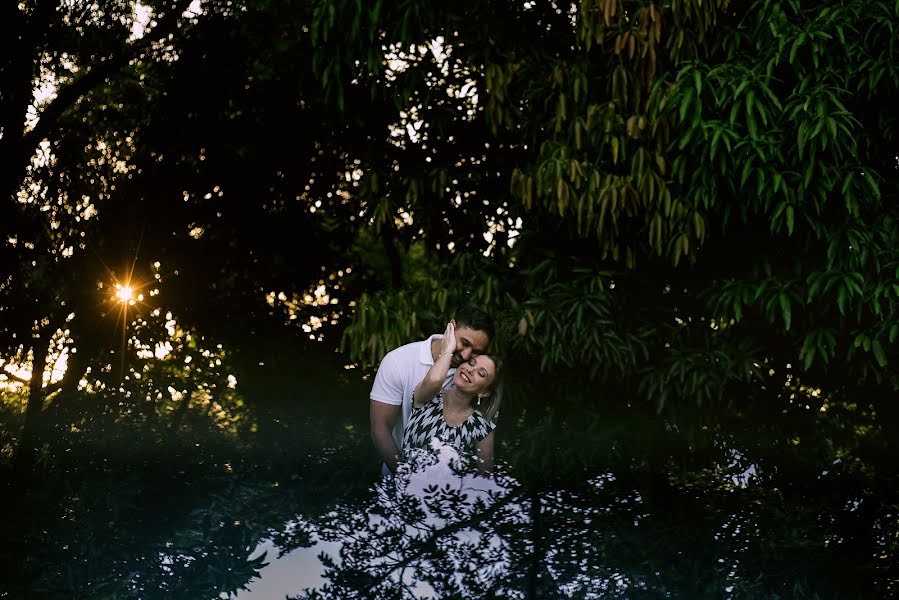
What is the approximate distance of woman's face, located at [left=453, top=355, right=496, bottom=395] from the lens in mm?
5367

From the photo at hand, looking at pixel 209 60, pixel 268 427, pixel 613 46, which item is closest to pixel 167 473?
pixel 268 427

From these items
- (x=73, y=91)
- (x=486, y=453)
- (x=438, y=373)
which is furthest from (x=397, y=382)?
(x=73, y=91)

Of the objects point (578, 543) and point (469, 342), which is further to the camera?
point (469, 342)

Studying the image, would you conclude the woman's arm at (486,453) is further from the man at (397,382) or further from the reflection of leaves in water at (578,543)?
the man at (397,382)

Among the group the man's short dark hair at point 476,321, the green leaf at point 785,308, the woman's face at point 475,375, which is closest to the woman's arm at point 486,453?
the woman's face at point 475,375

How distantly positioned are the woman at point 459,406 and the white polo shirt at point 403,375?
0.12 metres

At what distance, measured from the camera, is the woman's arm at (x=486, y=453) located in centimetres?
543

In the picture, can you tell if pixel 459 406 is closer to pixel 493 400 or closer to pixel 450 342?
pixel 493 400

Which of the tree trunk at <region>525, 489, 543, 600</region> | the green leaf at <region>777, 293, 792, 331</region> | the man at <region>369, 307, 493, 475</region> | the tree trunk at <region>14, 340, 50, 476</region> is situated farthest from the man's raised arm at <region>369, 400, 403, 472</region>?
the tree trunk at <region>14, 340, 50, 476</region>

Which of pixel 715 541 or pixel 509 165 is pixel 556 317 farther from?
pixel 715 541

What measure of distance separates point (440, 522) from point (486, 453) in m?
0.88

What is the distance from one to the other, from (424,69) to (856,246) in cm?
342

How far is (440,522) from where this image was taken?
466 centimetres

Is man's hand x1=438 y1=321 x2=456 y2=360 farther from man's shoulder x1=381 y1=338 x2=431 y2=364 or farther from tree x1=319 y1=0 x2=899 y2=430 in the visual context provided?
tree x1=319 y1=0 x2=899 y2=430
